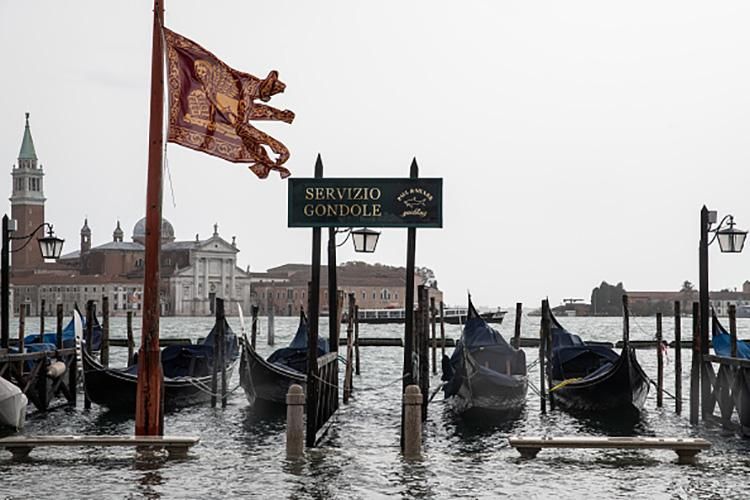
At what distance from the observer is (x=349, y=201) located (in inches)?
409

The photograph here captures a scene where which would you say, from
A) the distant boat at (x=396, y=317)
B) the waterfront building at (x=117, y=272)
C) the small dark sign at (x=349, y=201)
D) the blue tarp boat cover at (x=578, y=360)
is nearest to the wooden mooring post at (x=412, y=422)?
the small dark sign at (x=349, y=201)

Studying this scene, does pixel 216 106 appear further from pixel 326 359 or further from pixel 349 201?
pixel 326 359

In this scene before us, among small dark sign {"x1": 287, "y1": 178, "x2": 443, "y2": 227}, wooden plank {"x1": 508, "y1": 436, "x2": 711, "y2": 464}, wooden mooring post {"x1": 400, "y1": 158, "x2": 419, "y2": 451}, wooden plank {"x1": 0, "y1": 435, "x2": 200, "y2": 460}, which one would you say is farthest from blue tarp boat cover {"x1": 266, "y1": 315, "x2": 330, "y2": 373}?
wooden plank {"x1": 508, "y1": 436, "x2": 711, "y2": 464}

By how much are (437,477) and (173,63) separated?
4402 millimetres

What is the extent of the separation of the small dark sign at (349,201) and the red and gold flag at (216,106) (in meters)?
0.40

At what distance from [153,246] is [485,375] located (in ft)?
25.9

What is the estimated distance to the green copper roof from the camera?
112625 mm

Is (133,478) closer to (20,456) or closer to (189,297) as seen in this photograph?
(20,456)

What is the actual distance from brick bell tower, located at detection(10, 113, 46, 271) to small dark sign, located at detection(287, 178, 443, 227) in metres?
101

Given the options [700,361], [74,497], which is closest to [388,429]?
[700,361]

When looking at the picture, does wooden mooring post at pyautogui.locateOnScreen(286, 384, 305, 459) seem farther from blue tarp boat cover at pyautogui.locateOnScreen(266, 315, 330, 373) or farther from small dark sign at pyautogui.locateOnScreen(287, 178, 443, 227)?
blue tarp boat cover at pyautogui.locateOnScreen(266, 315, 330, 373)

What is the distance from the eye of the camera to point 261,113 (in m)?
10.2

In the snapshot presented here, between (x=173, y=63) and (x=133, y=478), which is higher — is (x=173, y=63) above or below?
above

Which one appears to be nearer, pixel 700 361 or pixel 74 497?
pixel 74 497
